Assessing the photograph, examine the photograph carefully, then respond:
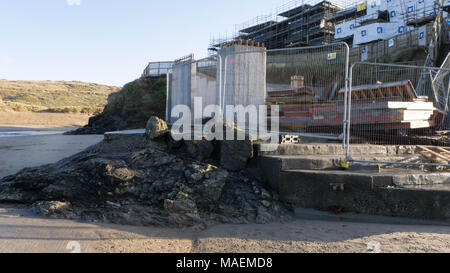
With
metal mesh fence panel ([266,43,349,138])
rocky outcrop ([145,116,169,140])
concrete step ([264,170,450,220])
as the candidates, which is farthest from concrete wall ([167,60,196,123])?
concrete step ([264,170,450,220])

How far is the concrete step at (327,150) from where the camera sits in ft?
18.1

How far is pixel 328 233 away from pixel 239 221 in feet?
4.12

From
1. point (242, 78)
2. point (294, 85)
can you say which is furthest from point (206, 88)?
point (294, 85)

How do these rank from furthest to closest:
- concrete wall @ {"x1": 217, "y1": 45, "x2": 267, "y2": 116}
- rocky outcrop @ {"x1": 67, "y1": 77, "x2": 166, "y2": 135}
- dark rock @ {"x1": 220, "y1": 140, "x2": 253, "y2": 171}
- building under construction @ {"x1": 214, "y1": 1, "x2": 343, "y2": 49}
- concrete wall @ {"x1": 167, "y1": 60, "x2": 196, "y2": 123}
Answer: building under construction @ {"x1": 214, "y1": 1, "x2": 343, "y2": 49}, rocky outcrop @ {"x1": 67, "y1": 77, "x2": 166, "y2": 135}, concrete wall @ {"x1": 167, "y1": 60, "x2": 196, "y2": 123}, concrete wall @ {"x1": 217, "y1": 45, "x2": 267, "y2": 116}, dark rock @ {"x1": 220, "y1": 140, "x2": 253, "y2": 171}

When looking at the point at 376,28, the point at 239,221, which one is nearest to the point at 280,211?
the point at 239,221

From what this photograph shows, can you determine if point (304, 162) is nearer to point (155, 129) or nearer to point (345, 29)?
point (155, 129)

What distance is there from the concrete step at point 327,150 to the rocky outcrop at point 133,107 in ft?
59.7

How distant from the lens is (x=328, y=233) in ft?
12.8

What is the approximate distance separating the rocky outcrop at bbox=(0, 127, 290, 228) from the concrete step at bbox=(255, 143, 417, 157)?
21.0 inches

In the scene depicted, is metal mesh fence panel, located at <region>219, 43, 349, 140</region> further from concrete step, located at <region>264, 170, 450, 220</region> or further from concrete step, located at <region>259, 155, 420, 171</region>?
concrete step, located at <region>264, 170, 450, 220</region>

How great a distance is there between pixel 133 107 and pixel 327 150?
2147cm

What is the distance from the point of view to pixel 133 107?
2478cm

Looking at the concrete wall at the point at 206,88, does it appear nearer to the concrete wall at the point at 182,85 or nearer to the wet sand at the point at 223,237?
the concrete wall at the point at 182,85

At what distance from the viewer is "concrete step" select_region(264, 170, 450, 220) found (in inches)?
171
